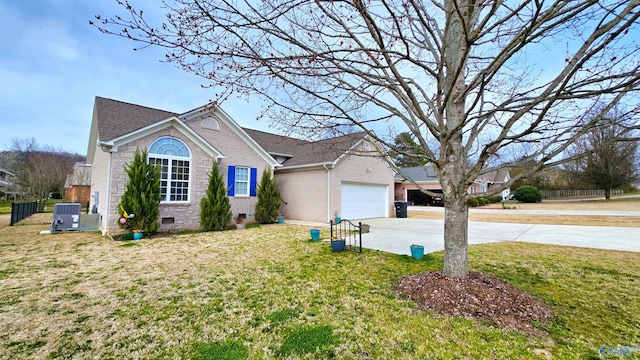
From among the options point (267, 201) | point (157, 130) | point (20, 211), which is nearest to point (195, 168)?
point (157, 130)

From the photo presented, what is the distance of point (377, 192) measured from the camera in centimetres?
1694

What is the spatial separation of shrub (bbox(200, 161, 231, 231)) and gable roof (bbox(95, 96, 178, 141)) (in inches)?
138

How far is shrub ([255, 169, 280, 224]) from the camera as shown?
13.6 meters

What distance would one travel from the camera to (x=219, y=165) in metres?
12.8

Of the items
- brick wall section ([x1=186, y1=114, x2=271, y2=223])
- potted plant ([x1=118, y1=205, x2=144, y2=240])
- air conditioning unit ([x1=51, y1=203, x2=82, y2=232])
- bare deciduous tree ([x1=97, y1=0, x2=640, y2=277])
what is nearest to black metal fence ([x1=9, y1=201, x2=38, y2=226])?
air conditioning unit ([x1=51, y1=203, x2=82, y2=232])

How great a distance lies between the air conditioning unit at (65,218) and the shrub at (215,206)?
5.04 metres

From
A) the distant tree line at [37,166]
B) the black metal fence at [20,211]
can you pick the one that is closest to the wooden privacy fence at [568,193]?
the black metal fence at [20,211]

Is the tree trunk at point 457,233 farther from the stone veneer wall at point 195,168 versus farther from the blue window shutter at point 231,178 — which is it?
the blue window shutter at point 231,178

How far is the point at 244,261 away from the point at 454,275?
444 cm

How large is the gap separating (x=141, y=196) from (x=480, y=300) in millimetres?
10486

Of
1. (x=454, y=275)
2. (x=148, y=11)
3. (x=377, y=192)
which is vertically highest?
(x=148, y=11)

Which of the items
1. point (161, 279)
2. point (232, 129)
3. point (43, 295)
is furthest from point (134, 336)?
point (232, 129)

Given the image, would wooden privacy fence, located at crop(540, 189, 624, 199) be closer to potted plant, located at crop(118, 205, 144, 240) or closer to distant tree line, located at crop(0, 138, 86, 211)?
potted plant, located at crop(118, 205, 144, 240)

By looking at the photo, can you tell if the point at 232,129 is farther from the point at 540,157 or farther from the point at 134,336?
the point at 540,157
